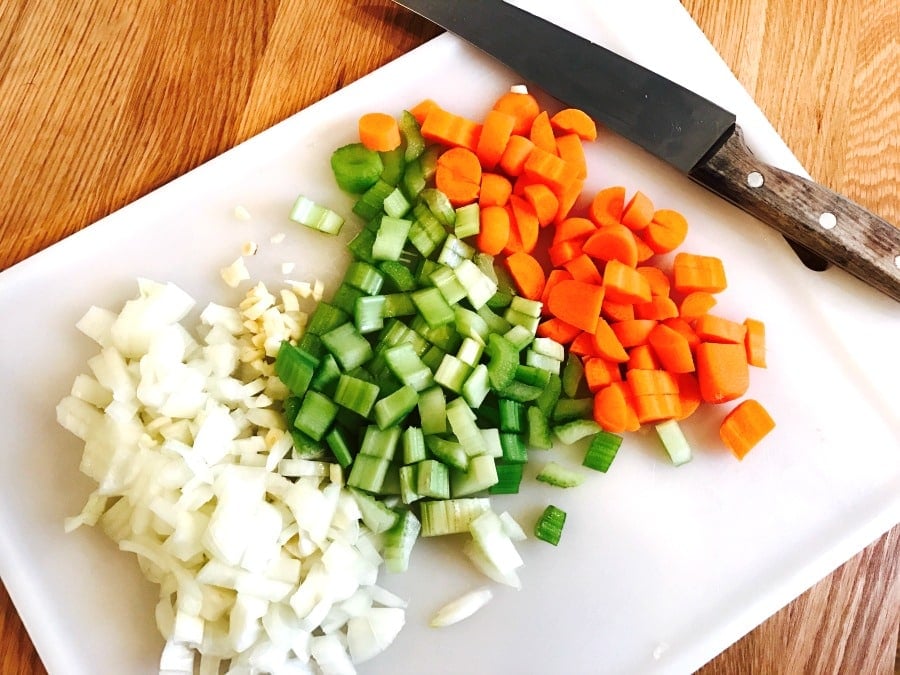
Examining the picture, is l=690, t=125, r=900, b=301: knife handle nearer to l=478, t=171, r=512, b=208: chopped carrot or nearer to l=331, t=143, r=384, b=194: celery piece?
l=478, t=171, r=512, b=208: chopped carrot

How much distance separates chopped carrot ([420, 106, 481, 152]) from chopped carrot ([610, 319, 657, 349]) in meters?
0.55

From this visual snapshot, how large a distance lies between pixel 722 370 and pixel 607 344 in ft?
0.85

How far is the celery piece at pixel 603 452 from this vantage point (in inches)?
65.8

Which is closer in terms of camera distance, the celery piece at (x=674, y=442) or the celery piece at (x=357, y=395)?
the celery piece at (x=357, y=395)

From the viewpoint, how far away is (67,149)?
176 centimetres

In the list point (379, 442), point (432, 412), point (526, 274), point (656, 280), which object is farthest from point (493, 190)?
point (379, 442)

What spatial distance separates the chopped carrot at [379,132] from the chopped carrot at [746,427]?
1.02 metres

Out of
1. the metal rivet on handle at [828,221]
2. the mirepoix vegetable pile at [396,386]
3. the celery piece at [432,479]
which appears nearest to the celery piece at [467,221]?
the mirepoix vegetable pile at [396,386]

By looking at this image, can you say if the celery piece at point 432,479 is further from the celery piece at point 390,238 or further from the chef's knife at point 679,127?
the chef's knife at point 679,127

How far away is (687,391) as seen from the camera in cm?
171

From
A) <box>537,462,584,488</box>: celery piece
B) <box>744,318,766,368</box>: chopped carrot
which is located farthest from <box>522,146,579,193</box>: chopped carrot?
<box>537,462,584,488</box>: celery piece

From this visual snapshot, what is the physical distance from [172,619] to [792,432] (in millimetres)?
1436

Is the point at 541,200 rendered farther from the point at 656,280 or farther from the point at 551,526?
the point at 551,526

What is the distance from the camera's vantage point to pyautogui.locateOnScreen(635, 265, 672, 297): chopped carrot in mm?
1718
